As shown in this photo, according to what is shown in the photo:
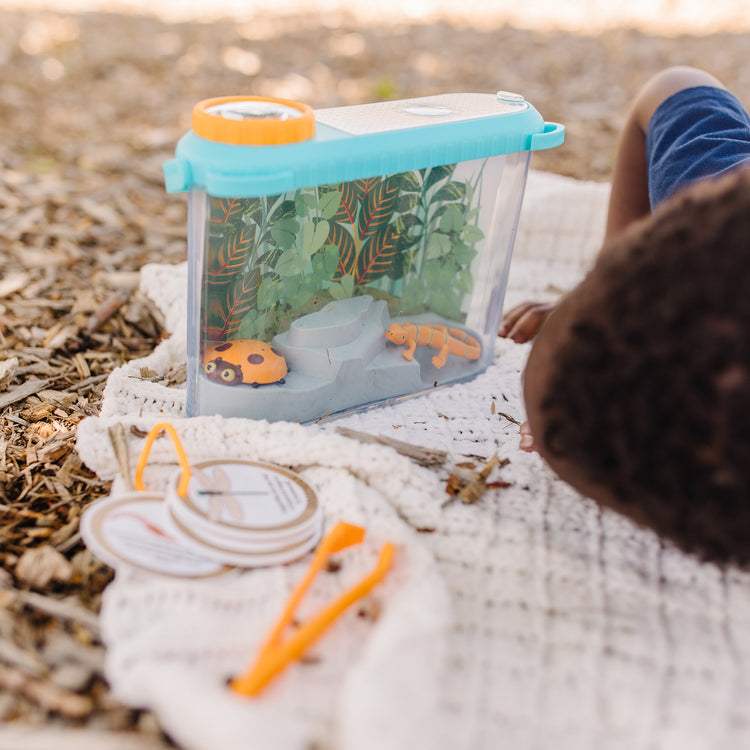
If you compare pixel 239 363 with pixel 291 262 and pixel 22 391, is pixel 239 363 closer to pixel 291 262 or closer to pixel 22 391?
pixel 291 262

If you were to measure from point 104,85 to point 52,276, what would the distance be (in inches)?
62.8

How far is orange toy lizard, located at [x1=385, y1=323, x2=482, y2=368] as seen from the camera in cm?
115

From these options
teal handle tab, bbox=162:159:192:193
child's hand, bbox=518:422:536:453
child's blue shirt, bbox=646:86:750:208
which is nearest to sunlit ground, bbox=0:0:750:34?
child's blue shirt, bbox=646:86:750:208

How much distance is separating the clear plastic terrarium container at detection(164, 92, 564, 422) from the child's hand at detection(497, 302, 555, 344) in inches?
6.5

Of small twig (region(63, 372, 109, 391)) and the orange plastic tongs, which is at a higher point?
the orange plastic tongs

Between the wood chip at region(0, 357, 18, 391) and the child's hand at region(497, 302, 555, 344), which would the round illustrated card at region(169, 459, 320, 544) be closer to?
the wood chip at region(0, 357, 18, 391)

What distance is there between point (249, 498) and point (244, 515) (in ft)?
0.10

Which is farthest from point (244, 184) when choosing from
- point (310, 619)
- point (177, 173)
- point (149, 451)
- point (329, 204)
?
point (310, 619)

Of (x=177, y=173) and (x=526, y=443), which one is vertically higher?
(x=177, y=173)

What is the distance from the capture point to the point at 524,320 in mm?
1421

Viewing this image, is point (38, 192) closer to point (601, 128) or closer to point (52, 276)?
point (52, 276)

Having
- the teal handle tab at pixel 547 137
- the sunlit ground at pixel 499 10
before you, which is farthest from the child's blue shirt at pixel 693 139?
the sunlit ground at pixel 499 10

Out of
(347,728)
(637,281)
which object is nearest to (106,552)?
(347,728)

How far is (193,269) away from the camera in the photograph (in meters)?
0.96
